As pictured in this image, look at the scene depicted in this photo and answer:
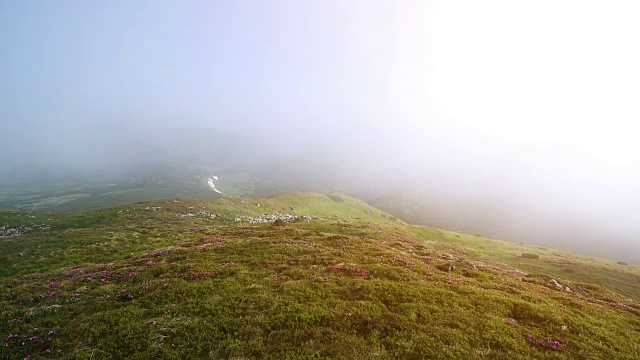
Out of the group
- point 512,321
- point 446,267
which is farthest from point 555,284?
point 512,321

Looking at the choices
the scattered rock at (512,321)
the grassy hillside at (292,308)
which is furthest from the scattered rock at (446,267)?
the scattered rock at (512,321)

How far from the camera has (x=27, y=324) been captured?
15758 mm

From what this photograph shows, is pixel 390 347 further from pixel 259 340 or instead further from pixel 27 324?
pixel 27 324

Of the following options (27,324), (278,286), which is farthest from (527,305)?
(27,324)

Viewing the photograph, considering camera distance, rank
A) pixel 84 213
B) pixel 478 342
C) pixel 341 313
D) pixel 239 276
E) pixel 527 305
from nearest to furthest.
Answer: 1. pixel 478 342
2. pixel 341 313
3. pixel 527 305
4. pixel 239 276
5. pixel 84 213

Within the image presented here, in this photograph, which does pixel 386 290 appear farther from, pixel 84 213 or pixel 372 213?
pixel 372 213

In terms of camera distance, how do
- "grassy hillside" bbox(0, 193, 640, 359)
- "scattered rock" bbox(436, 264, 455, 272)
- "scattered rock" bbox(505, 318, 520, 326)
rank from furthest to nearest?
"scattered rock" bbox(436, 264, 455, 272), "scattered rock" bbox(505, 318, 520, 326), "grassy hillside" bbox(0, 193, 640, 359)

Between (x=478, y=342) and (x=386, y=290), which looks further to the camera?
(x=386, y=290)

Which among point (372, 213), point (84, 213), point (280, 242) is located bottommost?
point (372, 213)

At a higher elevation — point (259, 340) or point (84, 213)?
point (259, 340)

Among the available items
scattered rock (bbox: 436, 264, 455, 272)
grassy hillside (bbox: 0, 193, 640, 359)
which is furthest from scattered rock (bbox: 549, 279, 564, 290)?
scattered rock (bbox: 436, 264, 455, 272)

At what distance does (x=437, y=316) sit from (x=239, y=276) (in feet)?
49.1

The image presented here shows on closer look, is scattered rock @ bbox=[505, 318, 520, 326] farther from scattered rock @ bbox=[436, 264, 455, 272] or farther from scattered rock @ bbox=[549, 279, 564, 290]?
scattered rock @ bbox=[549, 279, 564, 290]

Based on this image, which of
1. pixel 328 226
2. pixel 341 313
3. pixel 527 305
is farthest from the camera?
pixel 328 226
